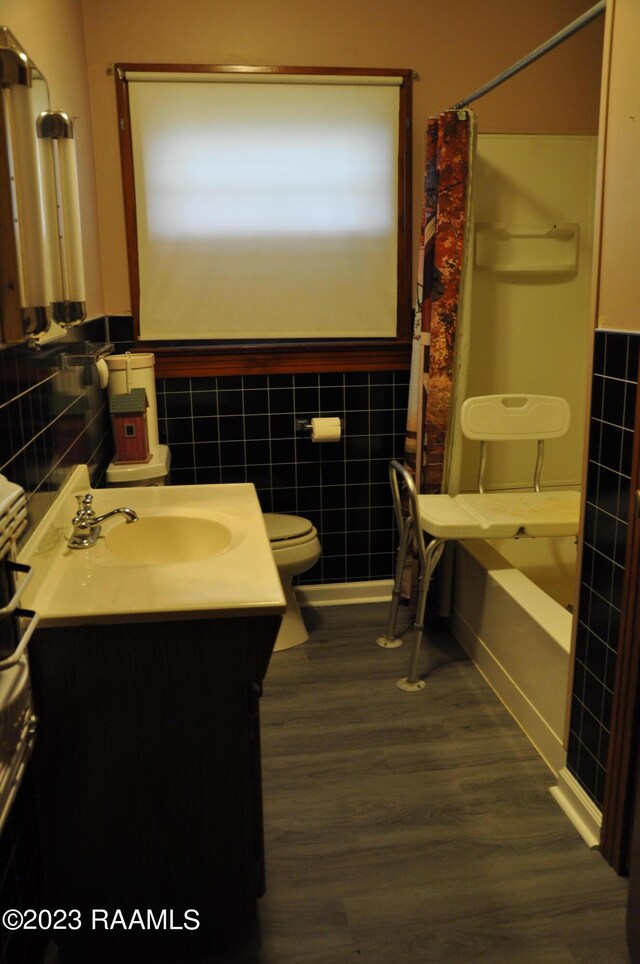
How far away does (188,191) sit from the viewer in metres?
3.15

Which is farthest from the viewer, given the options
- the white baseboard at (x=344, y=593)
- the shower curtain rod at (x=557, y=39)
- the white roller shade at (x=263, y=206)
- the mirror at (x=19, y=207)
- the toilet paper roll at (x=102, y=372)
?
the white baseboard at (x=344, y=593)

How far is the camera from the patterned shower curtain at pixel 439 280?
2904 millimetres

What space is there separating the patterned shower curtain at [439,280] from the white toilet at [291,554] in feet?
1.63

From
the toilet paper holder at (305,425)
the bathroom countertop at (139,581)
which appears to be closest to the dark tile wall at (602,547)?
the bathroom countertop at (139,581)

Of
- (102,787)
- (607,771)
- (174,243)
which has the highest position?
(174,243)

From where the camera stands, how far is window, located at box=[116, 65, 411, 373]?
309 centimetres

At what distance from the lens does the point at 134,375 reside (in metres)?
2.90

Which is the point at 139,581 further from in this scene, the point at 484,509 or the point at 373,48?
the point at 373,48

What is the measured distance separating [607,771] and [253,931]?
90 centimetres

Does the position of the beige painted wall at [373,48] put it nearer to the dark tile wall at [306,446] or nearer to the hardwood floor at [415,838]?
the dark tile wall at [306,446]

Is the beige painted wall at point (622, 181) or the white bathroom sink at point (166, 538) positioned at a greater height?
the beige painted wall at point (622, 181)

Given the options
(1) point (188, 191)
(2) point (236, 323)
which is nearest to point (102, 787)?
(2) point (236, 323)

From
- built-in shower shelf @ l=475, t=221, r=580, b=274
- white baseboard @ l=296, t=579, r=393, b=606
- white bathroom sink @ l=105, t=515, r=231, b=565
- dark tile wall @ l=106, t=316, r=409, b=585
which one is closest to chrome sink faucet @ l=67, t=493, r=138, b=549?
white bathroom sink @ l=105, t=515, r=231, b=565

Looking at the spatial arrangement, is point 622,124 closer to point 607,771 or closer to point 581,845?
point 607,771
